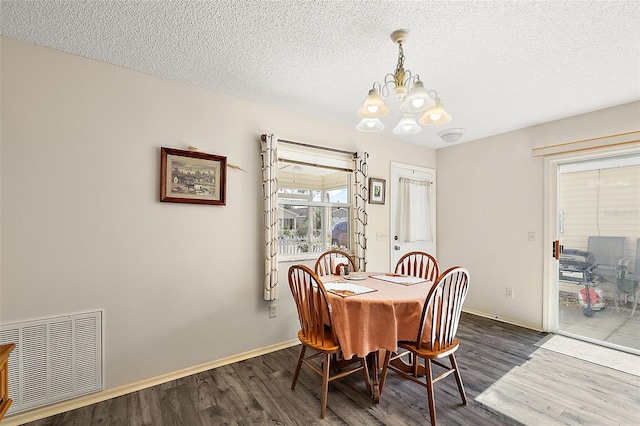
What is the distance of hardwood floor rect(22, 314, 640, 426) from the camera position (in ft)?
6.21

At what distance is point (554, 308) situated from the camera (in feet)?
11.0

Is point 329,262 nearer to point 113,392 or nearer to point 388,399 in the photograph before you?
point 388,399

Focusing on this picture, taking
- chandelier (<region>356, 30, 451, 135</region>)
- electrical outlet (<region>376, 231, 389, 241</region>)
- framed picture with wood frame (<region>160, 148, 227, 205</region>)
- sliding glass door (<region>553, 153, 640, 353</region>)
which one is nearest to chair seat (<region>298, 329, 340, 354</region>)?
framed picture with wood frame (<region>160, 148, 227, 205</region>)

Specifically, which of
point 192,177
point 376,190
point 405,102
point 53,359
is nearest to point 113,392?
point 53,359

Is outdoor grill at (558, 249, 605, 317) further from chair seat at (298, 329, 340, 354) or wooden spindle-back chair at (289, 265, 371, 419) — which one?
chair seat at (298, 329, 340, 354)

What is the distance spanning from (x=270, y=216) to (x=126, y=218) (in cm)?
116

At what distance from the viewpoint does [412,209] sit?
4.21 m

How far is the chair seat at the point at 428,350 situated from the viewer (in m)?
1.85

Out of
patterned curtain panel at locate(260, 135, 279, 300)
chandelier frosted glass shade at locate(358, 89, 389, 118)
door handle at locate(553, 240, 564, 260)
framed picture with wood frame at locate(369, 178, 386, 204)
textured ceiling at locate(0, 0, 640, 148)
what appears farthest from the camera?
framed picture with wood frame at locate(369, 178, 386, 204)

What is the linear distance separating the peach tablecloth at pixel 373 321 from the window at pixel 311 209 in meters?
1.31

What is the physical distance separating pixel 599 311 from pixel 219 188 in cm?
410

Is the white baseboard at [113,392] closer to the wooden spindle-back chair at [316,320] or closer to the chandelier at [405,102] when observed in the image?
the wooden spindle-back chair at [316,320]

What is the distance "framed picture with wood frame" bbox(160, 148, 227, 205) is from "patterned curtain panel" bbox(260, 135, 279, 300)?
0.38 m

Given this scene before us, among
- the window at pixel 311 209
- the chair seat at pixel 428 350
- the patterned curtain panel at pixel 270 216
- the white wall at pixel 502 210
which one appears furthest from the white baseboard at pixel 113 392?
the white wall at pixel 502 210
